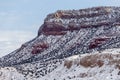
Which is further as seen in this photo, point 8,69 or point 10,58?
point 10,58

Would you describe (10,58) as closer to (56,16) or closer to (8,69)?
(56,16)

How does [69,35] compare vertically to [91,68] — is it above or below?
above

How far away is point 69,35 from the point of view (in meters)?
161

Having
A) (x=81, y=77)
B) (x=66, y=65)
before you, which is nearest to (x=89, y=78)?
(x=81, y=77)

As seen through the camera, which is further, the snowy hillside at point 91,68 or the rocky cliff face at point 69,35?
the rocky cliff face at point 69,35

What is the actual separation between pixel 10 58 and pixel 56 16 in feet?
81.4

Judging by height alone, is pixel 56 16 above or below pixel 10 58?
above

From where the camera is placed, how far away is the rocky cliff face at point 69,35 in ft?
465

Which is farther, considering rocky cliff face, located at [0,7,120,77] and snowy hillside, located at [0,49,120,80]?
rocky cliff face, located at [0,7,120,77]

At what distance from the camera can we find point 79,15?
6555 inches

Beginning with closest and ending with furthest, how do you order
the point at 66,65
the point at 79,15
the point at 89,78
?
1. the point at 89,78
2. the point at 66,65
3. the point at 79,15

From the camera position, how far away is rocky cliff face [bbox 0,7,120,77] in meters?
142

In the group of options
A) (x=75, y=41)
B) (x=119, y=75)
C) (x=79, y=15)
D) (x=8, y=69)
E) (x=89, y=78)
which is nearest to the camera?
(x=119, y=75)

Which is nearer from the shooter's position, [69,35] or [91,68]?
[91,68]
